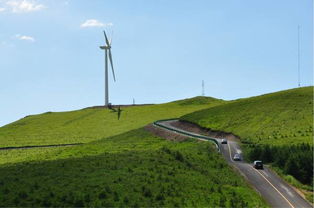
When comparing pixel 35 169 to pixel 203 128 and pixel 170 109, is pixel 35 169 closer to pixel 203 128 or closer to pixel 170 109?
pixel 203 128

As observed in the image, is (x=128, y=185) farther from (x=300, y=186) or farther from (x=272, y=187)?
(x=300, y=186)

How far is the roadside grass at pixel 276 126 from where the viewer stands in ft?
194

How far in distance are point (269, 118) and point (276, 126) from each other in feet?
29.8

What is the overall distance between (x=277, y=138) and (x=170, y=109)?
99147 millimetres

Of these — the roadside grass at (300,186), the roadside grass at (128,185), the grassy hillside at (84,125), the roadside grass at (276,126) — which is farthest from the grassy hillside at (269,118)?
the roadside grass at (128,185)

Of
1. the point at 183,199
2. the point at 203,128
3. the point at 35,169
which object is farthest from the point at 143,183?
the point at 203,128

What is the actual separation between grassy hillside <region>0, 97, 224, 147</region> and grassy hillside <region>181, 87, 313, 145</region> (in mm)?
27424

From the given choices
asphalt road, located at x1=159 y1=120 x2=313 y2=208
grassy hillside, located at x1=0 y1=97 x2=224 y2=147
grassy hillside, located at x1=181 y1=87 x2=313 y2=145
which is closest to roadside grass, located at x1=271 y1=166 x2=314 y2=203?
asphalt road, located at x1=159 y1=120 x2=313 y2=208

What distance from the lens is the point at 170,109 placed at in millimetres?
183500

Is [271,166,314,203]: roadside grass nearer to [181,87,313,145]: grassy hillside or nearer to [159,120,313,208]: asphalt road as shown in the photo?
[159,120,313,208]: asphalt road

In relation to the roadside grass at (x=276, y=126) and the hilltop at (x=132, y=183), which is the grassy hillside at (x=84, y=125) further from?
the hilltop at (x=132, y=183)

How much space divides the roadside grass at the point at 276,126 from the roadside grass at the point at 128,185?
34.4 feet

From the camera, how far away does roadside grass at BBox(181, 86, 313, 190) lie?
59.2 meters

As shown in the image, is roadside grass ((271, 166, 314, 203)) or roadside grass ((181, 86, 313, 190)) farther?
roadside grass ((181, 86, 313, 190))
